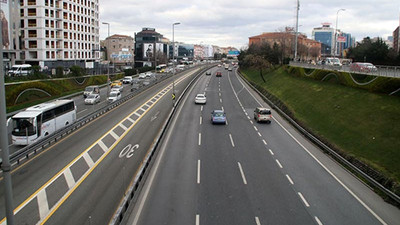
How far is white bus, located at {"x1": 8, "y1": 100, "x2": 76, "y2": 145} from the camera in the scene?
26.6 meters

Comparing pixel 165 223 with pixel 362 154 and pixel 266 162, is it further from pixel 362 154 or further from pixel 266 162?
pixel 362 154

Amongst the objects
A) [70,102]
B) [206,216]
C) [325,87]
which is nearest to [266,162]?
[206,216]

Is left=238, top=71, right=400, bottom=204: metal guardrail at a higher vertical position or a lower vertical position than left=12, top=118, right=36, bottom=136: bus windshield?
lower

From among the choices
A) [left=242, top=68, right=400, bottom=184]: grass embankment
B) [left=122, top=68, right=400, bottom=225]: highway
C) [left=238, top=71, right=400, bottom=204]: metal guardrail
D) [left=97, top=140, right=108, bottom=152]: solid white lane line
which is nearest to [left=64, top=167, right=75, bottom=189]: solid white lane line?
[left=122, top=68, right=400, bottom=225]: highway

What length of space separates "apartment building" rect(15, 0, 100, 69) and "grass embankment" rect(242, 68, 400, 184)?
207 ft

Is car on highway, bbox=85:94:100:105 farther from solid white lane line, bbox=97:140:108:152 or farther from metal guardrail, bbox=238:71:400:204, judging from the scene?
metal guardrail, bbox=238:71:400:204

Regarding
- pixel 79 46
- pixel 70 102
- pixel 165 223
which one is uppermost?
pixel 79 46

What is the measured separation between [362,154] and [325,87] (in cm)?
2270

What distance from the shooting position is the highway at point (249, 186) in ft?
51.8

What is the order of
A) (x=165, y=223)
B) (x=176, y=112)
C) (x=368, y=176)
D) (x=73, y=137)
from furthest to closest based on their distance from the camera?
(x=176, y=112), (x=73, y=137), (x=368, y=176), (x=165, y=223)

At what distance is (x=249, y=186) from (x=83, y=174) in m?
9.81

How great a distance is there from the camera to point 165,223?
14922 millimetres

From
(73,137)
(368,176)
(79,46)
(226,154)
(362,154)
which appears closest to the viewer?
(368,176)

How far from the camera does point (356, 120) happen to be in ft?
97.6
